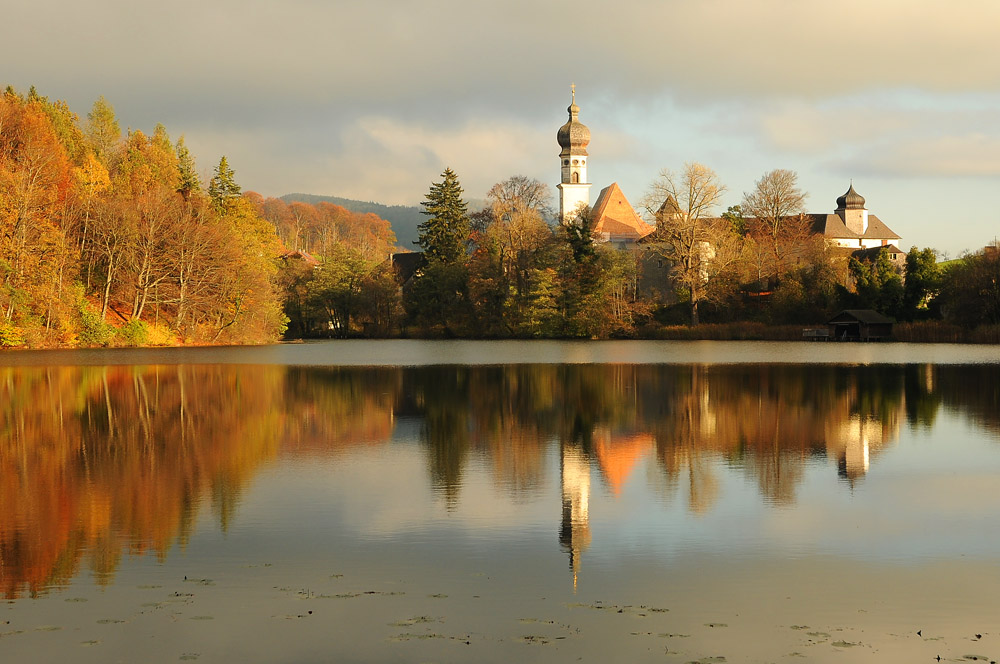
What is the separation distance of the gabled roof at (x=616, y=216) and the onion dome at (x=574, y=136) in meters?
6.13

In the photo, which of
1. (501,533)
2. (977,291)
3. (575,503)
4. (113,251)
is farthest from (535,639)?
(977,291)

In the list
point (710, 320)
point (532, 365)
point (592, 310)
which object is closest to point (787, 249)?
point (710, 320)

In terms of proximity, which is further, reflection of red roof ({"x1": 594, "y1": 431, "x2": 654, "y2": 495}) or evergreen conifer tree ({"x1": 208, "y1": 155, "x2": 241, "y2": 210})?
evergreen conifer tree ({"x1": 208, "y1": 155, "x2": 241, "y2": 210})

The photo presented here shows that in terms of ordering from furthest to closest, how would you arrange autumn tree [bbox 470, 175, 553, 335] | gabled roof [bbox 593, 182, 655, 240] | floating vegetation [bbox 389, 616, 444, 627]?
1. gabled roof [bbox 593, 182, 655, 240]
2. autumn tree [bbox 470, 175, 553, 335]
3. floating vegetation [bbox 389, 616, 444, 627]

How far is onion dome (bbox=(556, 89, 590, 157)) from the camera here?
115m

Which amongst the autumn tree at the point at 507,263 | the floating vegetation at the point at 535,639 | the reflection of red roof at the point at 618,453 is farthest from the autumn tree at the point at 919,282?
the floating vegetation at the point at 535,639

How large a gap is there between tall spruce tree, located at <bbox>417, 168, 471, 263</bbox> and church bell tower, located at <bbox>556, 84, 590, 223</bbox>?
26980mm

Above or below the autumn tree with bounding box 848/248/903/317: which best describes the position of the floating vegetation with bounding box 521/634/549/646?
below

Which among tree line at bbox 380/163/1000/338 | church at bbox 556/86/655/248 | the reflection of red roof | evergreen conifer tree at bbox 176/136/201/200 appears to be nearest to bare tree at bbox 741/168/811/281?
tree line at bbox 380/163/1000/338

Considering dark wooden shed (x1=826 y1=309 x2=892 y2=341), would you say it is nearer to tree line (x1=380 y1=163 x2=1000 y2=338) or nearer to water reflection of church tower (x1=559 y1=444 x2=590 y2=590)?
tree line (x1=380 y1=163 x2=1000 y2=338)

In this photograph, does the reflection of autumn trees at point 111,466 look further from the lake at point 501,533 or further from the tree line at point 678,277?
the tree line at point 678,277

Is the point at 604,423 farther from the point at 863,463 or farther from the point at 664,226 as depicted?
the point at 664,226

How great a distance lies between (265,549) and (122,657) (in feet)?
9.24

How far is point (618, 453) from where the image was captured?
15492 mm
